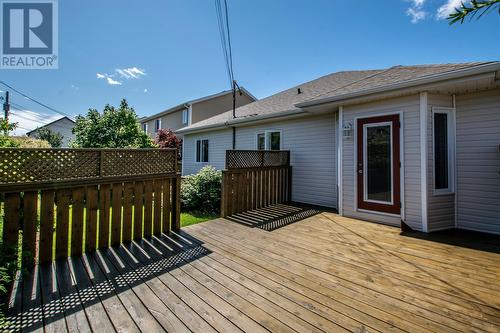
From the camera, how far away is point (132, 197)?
381 centimetres

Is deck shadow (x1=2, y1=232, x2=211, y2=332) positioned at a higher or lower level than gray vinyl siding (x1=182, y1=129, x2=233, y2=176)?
lower

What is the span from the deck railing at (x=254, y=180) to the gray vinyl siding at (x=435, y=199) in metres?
3.63

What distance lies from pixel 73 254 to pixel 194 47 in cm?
976

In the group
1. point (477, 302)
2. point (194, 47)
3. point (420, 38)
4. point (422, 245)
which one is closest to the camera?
point (477, 302)

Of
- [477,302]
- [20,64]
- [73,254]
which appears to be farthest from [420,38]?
[20,64]

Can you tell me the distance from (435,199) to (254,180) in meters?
3.93

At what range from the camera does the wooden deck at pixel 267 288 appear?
189cm

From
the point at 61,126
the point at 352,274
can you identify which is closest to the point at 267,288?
the point at 352,274

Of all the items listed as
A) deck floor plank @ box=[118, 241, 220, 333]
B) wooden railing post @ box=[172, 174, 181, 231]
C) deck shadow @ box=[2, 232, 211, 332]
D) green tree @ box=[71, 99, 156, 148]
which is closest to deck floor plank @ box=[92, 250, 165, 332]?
deck shadow @ box=[2, 232, 211, 332]

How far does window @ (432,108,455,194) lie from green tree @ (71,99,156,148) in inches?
488

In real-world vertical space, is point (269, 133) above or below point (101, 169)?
above

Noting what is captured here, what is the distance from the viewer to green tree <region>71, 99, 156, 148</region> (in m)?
12.1

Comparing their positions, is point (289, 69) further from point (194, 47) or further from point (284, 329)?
point (284, 329)

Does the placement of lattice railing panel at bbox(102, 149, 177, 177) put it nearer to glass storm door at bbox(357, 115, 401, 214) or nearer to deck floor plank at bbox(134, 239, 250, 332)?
deck floor plank at bbox(134, 239, 250, 332)
